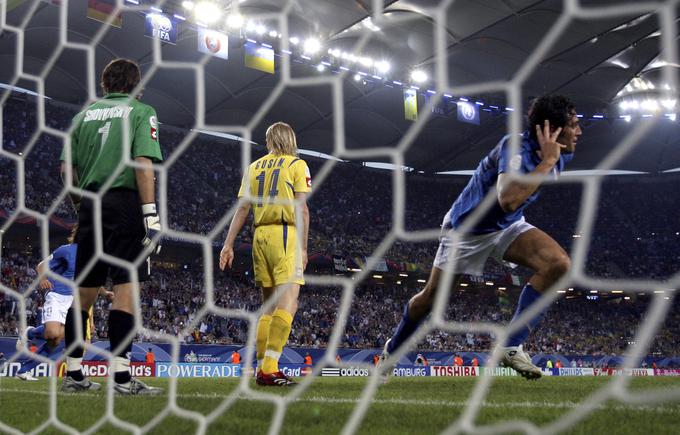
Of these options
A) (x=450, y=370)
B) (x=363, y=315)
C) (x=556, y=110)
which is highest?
(x=556, y=110)

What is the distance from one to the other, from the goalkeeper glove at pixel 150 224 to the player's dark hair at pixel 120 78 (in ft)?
2.25

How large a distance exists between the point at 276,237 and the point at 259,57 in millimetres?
15513

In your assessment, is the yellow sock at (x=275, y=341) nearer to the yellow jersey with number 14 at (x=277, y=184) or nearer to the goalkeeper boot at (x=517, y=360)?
the yellow jersey with number 14 at (x=277, y=184)

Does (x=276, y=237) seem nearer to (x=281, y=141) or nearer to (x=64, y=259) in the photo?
(x=281, y=141)

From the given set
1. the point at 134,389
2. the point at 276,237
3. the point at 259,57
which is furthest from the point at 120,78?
the point at 259,57

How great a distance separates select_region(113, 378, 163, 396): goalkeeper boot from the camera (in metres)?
2.99

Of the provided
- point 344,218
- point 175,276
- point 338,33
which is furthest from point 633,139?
point 344,218

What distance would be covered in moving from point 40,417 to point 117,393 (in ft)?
2.00

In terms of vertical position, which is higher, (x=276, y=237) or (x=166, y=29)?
(x=166, y=29)

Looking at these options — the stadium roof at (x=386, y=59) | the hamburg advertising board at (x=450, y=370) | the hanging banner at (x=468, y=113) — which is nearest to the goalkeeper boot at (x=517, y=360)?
the stadium roof at (x=386, y=59)

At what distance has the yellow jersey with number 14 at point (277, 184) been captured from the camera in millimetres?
3613

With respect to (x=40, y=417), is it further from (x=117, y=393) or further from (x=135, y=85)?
(x=135, y=85)

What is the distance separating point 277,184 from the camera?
11.9ft

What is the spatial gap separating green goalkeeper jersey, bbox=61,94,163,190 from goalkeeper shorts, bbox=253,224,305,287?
0.94 meters
